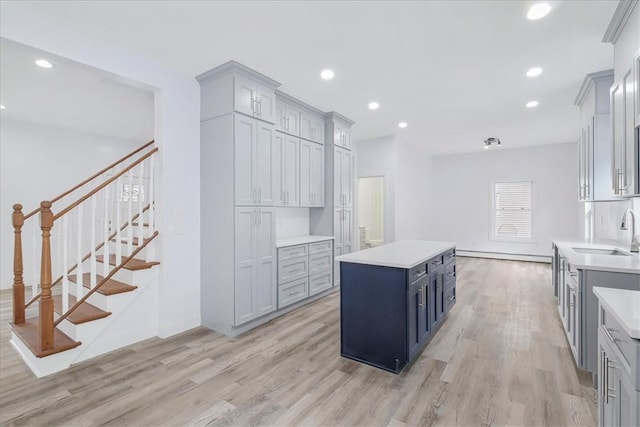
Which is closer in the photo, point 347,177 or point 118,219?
point 118,219

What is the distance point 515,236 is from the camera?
25.8 ft

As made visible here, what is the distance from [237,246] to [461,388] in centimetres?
245

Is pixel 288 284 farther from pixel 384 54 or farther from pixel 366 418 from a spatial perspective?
pixel 384 54

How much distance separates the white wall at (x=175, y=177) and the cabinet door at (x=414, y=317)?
2457 mm

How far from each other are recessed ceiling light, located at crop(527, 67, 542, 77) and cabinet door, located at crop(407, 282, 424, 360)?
2856 mm

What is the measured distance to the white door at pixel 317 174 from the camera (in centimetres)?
480

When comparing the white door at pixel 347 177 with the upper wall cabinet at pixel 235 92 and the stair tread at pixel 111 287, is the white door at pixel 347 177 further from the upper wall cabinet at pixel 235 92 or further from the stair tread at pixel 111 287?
the stair tread at pixel 111 287

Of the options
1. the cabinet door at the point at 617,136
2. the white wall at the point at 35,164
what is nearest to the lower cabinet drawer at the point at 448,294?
the cabinet door at the point at 617,136

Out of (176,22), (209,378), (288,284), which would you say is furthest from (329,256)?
(176,22)

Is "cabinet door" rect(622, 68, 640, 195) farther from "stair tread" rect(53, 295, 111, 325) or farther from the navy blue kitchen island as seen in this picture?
"stair tread" rect(53, 295, 111, 325)

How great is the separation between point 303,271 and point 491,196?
627 cm

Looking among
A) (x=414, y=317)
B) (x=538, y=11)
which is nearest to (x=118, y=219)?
(x=414, y=317)

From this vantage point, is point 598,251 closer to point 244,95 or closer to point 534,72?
point 534,72

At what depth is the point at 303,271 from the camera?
4312 mm
